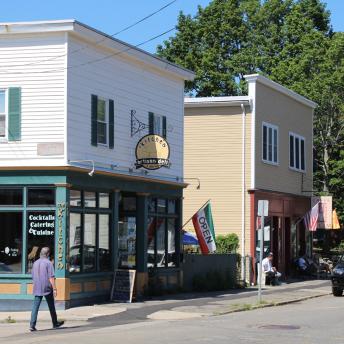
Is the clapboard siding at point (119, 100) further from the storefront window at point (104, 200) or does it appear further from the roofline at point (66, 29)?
the storefront window at point (104, 200)

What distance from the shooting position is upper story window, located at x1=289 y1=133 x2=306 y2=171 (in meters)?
34.9

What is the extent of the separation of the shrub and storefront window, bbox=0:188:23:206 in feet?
40.7

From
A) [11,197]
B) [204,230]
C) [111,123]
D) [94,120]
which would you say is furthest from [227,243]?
[11,197]

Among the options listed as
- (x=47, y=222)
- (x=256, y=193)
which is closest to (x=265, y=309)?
(x=47, y=222)

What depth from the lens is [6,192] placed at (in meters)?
19.7

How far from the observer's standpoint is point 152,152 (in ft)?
73.8

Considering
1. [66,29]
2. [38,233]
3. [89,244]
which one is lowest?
[89,244]

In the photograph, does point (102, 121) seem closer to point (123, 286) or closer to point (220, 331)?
point (123, 286)

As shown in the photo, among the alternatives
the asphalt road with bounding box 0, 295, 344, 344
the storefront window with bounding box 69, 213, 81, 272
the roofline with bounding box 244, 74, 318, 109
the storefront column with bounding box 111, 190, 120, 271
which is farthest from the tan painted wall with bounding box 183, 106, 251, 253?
the asphalt road with bounding box 0, 295, 344, 344

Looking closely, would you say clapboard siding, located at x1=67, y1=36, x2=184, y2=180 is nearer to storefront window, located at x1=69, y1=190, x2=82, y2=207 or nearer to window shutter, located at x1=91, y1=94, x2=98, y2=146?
window shutter, located at x1=91, y1=94, x2=98, y2=146

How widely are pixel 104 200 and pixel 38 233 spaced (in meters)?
2.72

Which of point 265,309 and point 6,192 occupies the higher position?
point 6,192

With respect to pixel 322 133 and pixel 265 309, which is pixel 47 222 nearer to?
pixel 265 309

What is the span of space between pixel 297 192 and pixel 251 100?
280 inches
